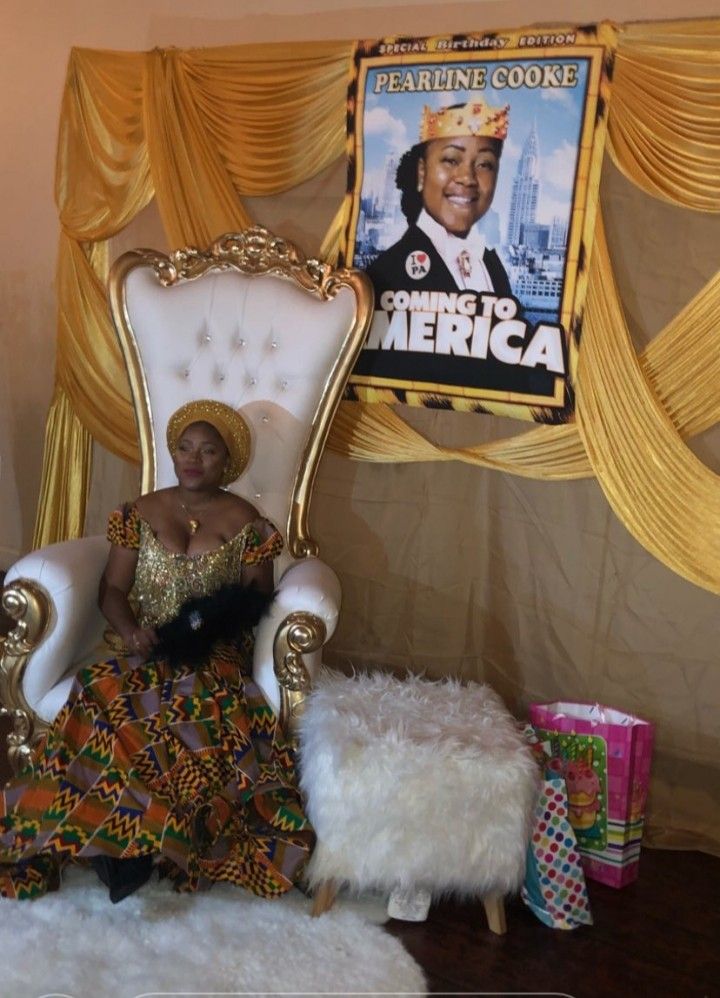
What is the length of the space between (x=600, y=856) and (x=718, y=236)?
4.95 feet

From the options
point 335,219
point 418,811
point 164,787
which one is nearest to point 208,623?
point 164,787

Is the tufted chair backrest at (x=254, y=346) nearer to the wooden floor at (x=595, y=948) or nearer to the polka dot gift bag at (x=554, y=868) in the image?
the polka dot gift bag at (x=554, y=868)

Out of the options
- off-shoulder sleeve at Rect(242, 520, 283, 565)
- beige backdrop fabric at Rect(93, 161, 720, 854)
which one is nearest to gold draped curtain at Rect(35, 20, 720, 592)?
beige backdrop fabric at Rect(93, 161, 720, 854)

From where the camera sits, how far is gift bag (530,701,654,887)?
2.56m

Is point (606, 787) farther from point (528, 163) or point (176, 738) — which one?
point (528, 163)

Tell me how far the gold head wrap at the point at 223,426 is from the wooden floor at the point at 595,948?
1.15m

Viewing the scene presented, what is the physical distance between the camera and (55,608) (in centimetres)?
250

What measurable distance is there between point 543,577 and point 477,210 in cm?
100

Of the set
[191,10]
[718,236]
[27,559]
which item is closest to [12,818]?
[27,559]

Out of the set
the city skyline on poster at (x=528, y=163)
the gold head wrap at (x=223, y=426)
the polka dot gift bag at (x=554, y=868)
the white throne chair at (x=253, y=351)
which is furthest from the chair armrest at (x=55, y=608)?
the city skyline on poster at (x=528, y=163)

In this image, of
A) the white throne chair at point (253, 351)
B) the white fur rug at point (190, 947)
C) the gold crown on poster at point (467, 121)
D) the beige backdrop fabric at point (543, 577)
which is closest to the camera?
the white fur rug at point (190, 947)

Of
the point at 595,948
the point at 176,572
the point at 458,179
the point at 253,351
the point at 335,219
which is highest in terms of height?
the point at 458,179

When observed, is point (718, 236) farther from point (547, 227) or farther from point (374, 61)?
point (374, 61)

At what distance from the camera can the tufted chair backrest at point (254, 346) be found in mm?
2961
